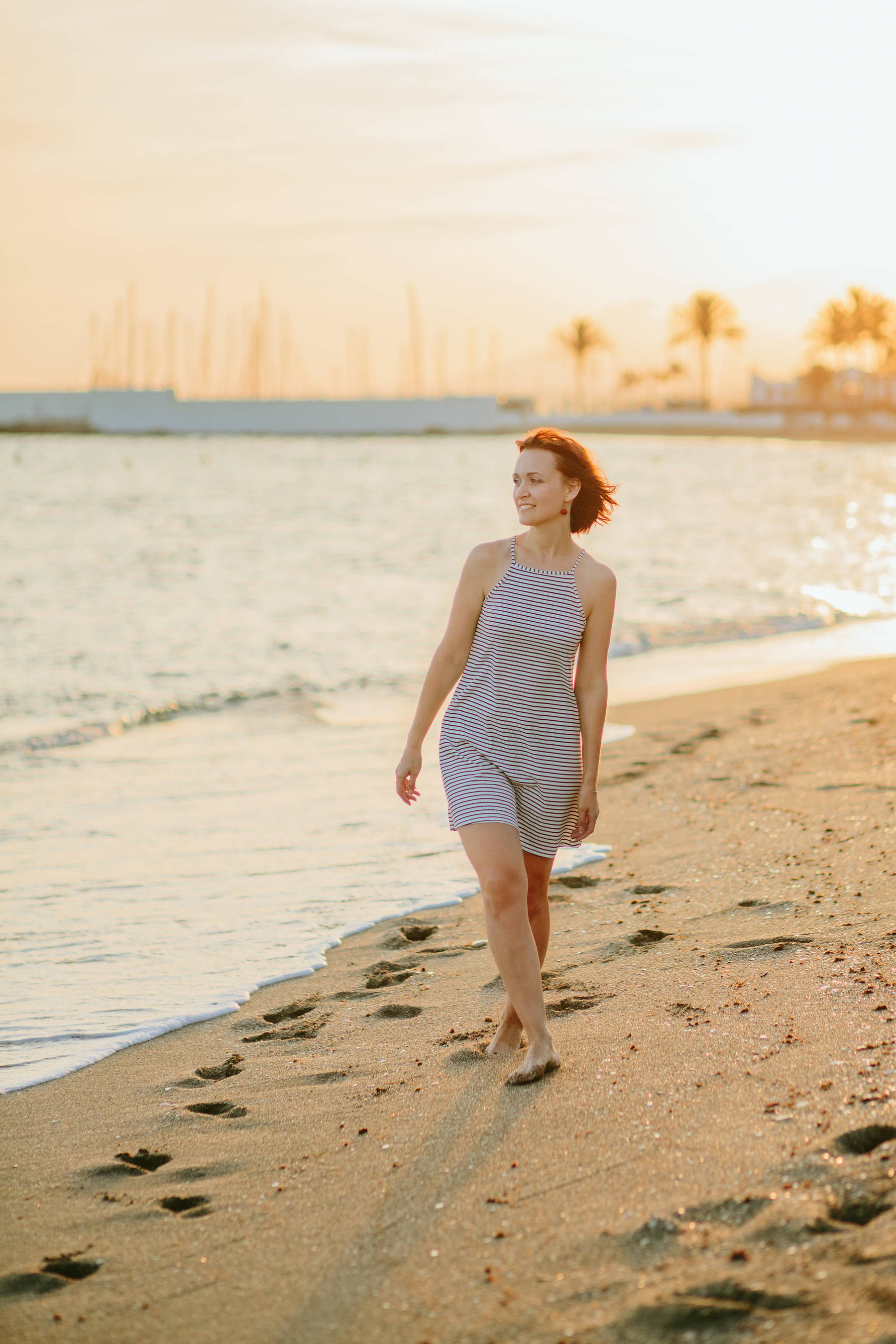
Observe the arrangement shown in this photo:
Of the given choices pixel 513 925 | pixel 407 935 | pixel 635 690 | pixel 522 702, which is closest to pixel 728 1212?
pixel 513 925

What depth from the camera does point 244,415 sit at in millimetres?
135125

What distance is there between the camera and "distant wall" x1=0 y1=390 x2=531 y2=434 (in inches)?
5079

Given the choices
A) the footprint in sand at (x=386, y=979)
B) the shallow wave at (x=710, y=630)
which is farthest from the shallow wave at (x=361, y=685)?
the footprint in sand at (x=386, y=979)

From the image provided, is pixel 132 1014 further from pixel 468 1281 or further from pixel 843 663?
pixel 843 663

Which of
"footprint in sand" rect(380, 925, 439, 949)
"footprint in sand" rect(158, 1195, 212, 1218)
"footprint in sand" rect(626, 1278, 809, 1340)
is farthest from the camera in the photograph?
"footprint in sand" rect(380, 925, 439, 949)

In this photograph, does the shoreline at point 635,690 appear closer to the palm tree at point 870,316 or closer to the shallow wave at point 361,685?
the shallow wave at point 361,685

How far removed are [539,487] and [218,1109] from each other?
1904 mm

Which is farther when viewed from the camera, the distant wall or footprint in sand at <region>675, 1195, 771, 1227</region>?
the distant wall

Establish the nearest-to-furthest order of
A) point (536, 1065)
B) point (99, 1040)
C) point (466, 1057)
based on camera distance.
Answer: point (536, 1065), point (466, 1057), point (99, 1040)

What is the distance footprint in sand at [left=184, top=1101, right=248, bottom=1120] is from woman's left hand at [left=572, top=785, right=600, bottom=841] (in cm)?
117

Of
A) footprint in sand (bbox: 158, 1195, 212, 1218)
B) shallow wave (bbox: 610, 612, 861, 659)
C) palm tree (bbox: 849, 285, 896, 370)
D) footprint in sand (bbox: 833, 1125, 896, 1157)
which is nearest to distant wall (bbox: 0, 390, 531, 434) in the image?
palm tree (bbox: 849, 285, 896, 370)

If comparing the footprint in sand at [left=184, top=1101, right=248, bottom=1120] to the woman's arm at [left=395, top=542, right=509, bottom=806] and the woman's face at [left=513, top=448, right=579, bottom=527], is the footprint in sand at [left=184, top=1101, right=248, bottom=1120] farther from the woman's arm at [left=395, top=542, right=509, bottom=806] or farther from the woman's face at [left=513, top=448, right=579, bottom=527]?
the woman's face at [left=513, top=448, right=579, bottom=527]

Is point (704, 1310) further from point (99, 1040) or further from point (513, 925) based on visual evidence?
point (99, 1040)

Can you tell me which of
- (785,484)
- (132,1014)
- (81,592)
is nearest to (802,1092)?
(132,1014)
